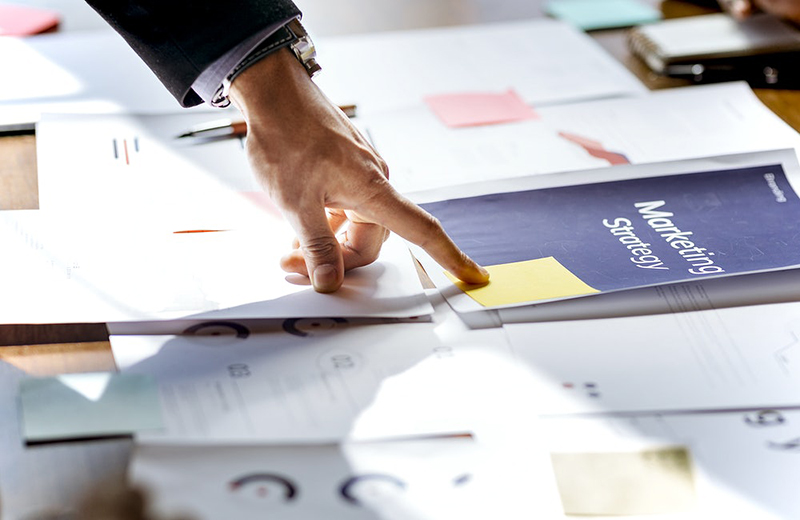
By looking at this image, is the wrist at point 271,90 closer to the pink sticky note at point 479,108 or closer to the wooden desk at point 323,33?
the wooden desk at point 323,33

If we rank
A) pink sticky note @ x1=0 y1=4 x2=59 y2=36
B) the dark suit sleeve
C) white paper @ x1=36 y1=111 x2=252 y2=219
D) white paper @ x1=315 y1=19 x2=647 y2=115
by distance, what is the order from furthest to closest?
pink sticky note @ x1=0 y1=4 x2=59 y2=36 < white paper @ x1=315 y1=19 x2=647 y2=115 < white paper @ x1=36 y1=111 x2=252 y2=219 < the dark suit sleeve

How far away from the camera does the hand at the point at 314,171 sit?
0.86 metres

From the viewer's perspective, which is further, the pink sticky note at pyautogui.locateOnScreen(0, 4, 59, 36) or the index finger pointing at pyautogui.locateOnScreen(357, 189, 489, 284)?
the pink sticky note at pyautogui.locateOnScreen(0, 4, 59, 36)

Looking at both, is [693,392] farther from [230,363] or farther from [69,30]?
[69,30]

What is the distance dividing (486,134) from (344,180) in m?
0.43

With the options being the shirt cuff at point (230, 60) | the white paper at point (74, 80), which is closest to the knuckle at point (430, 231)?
the shirt cuff at point (230, 60)

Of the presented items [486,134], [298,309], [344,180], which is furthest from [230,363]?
[486,134]

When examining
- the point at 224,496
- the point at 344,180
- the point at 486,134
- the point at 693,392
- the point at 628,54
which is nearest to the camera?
the point at 224,496

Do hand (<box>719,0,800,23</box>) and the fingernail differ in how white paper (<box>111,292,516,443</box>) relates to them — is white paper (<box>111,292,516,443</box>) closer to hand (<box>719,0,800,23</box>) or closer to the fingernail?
the fingernail

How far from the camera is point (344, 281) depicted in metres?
0.90

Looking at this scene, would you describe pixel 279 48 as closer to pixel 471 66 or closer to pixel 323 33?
pixel 471 66

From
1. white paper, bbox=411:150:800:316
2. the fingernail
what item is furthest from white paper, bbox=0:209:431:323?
white paper, bbox=411:150:800:316

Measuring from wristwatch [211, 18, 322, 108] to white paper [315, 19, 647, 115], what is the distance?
1.26 feet

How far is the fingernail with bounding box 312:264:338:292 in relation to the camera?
86 centimetres
